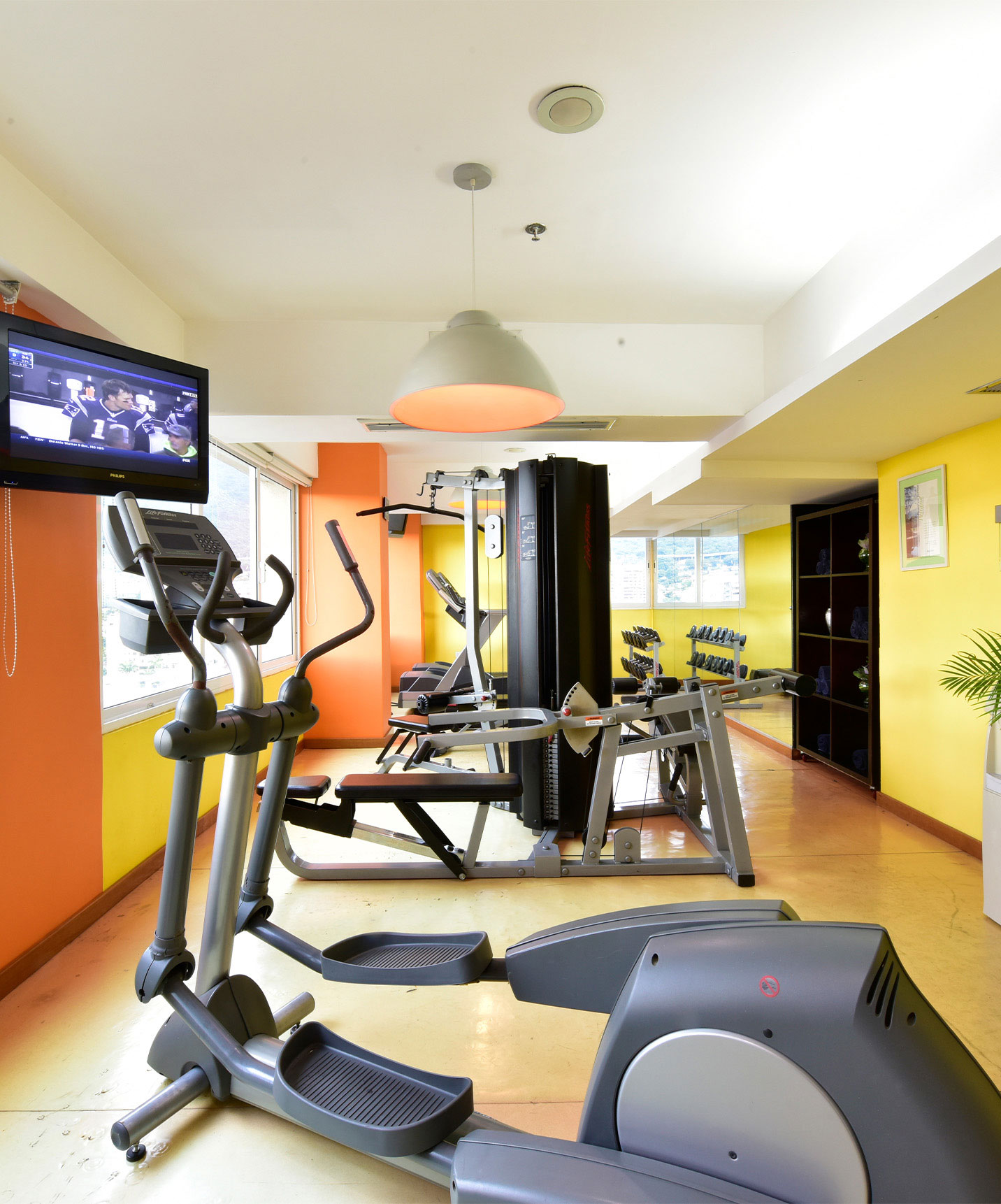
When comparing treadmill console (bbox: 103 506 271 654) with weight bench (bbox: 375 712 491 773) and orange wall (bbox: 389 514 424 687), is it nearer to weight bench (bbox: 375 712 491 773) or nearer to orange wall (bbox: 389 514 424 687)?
weight bench (bbox: 375 712 491 773)

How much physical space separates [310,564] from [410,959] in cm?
494

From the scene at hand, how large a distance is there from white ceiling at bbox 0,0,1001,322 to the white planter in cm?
227

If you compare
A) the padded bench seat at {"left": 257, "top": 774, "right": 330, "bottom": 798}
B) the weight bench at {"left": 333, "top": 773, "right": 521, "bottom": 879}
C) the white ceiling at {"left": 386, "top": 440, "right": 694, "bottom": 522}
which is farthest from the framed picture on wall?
the padded bench seat at {"left": 257, "top": 774, "right": 330, "bottom": 798}

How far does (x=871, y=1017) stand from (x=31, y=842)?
2.82 metres

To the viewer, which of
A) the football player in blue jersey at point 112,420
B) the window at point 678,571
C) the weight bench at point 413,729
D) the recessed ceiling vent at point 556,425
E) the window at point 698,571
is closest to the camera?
the football player in blue jersey at point 112,420

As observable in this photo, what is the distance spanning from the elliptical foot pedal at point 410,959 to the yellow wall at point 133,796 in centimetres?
189

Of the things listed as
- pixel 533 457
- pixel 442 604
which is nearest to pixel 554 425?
pixel 533 457

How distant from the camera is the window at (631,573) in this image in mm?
10391

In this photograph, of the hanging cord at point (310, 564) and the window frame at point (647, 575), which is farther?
the window frame at point (647, 575)

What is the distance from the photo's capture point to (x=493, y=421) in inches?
114

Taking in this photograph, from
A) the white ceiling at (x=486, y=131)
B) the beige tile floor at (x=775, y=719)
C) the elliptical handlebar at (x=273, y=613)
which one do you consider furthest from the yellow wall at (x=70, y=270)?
the beige tile floor at (x=775, y=719)

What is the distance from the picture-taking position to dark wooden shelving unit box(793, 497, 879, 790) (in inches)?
190

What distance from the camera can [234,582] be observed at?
4.78 meters

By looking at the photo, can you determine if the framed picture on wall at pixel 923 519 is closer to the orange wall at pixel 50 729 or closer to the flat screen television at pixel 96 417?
the flat screen television at pixel 96 417
